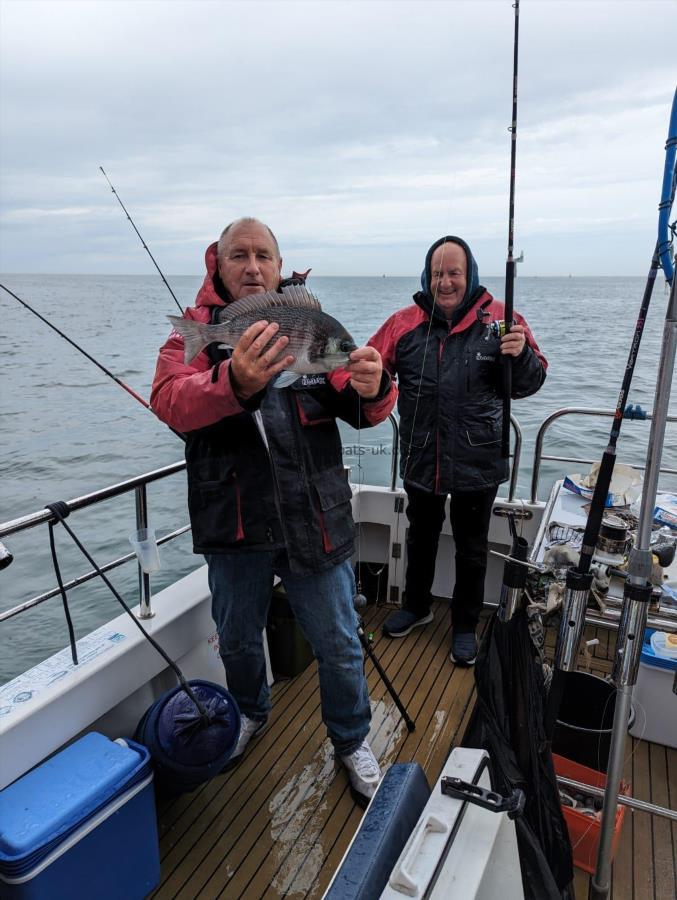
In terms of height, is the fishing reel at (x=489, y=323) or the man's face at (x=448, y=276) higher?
the man's face at (x=448, y=276)

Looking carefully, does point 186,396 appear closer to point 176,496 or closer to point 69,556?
point 69,556

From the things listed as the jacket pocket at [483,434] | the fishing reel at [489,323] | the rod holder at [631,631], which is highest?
the fishing reel at [489,323]

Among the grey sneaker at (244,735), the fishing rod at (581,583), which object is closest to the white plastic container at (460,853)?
the fishing rod at (581,583)

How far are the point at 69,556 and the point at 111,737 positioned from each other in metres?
6.23

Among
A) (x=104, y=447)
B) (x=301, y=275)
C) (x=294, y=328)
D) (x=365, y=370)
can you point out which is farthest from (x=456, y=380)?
(x=104, y=447)

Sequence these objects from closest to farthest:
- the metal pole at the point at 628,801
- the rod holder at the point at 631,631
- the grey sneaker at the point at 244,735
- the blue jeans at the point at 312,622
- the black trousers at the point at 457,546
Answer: the rod holder at the point at 631,631, the metal pole at the point at 628,801, the blue jeans at the point at 312,622, the grey sneaker at the point at 244,735, the black trousers at the point at 457,546

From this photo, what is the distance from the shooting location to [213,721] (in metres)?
2.31

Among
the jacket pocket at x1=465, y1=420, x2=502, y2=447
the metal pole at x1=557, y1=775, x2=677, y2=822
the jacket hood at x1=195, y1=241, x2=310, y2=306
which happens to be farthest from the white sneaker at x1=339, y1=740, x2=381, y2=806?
the jacket hood at x1=195, y1=241, x2=310, y2=306

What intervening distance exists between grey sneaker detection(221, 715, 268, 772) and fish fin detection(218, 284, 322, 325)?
185 cm

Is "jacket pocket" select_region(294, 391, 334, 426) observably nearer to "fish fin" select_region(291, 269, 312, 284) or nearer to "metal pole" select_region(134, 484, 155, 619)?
"fish fin" select_region(291, 269, 312, 284)

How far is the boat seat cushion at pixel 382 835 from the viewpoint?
1.19 meters

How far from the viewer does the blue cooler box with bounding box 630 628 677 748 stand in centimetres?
275

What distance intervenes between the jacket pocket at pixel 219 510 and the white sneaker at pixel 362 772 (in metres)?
1.11

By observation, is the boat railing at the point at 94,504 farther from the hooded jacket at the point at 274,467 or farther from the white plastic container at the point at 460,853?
the white plastic container at the point at 460,853
